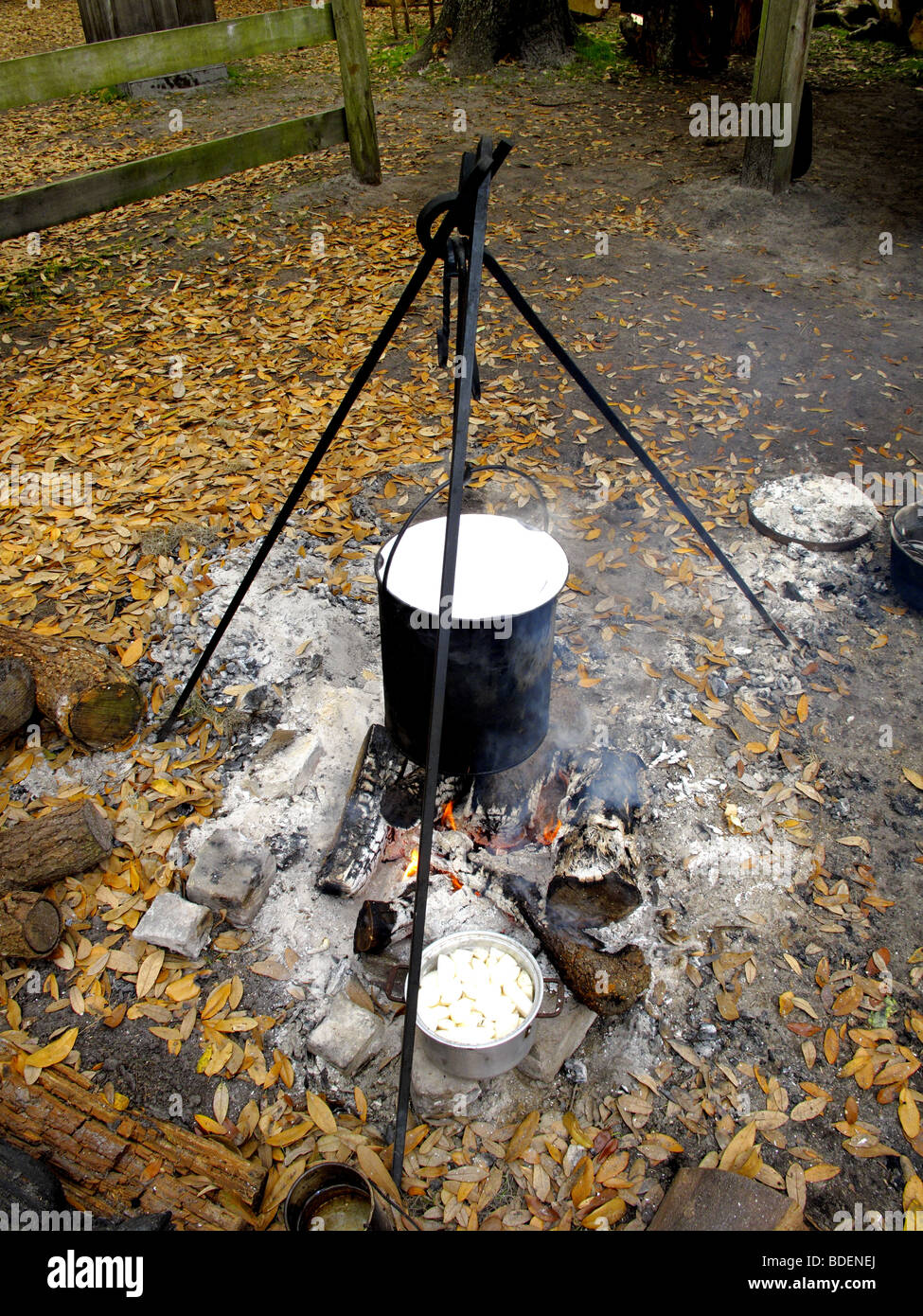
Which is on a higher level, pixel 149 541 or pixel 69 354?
pixel 69 354

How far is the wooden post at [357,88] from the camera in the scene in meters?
7.36

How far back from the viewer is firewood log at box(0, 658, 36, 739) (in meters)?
3.51

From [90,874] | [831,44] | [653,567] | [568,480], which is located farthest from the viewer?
[831,44]

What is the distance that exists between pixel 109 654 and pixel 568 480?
3.06 meters

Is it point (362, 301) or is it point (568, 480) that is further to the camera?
point (362, 301)

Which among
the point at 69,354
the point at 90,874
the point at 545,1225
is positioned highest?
the point at 69,354

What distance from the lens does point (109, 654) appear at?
13.4 feet

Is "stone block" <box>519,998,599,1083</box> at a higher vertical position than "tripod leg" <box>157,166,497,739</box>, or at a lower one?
lower

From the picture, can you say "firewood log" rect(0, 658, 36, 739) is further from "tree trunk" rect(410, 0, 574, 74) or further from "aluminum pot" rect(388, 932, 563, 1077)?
"tree trunk" rect(410, 0, 574, 74)

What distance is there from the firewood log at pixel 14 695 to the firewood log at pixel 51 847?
1.68 feet

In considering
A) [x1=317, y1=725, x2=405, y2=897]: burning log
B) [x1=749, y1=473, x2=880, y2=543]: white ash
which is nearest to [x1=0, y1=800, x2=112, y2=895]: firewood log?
[x1=317, y1=725, x2=405, y2=897]: burning log

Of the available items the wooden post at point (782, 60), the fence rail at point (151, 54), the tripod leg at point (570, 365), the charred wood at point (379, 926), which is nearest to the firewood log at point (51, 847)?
the charred wood at point (379, 926)
